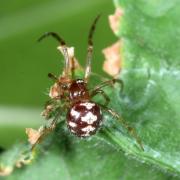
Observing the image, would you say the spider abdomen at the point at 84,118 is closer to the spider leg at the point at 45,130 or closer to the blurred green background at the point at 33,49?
the spider leg at the point at 45,130

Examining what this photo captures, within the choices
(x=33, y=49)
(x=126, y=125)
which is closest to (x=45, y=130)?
(x=126, y=125)

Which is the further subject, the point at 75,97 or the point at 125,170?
the point at 75,97

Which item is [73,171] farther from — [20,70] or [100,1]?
[100,1]

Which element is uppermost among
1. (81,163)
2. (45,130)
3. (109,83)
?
(109,83)

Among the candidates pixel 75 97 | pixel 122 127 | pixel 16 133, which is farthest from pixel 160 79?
pixel 16 133

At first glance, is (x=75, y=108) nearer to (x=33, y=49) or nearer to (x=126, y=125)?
(x=126, y=125)

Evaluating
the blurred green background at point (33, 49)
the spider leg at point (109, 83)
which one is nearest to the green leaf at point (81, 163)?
the spider leg at point (109, 83)
